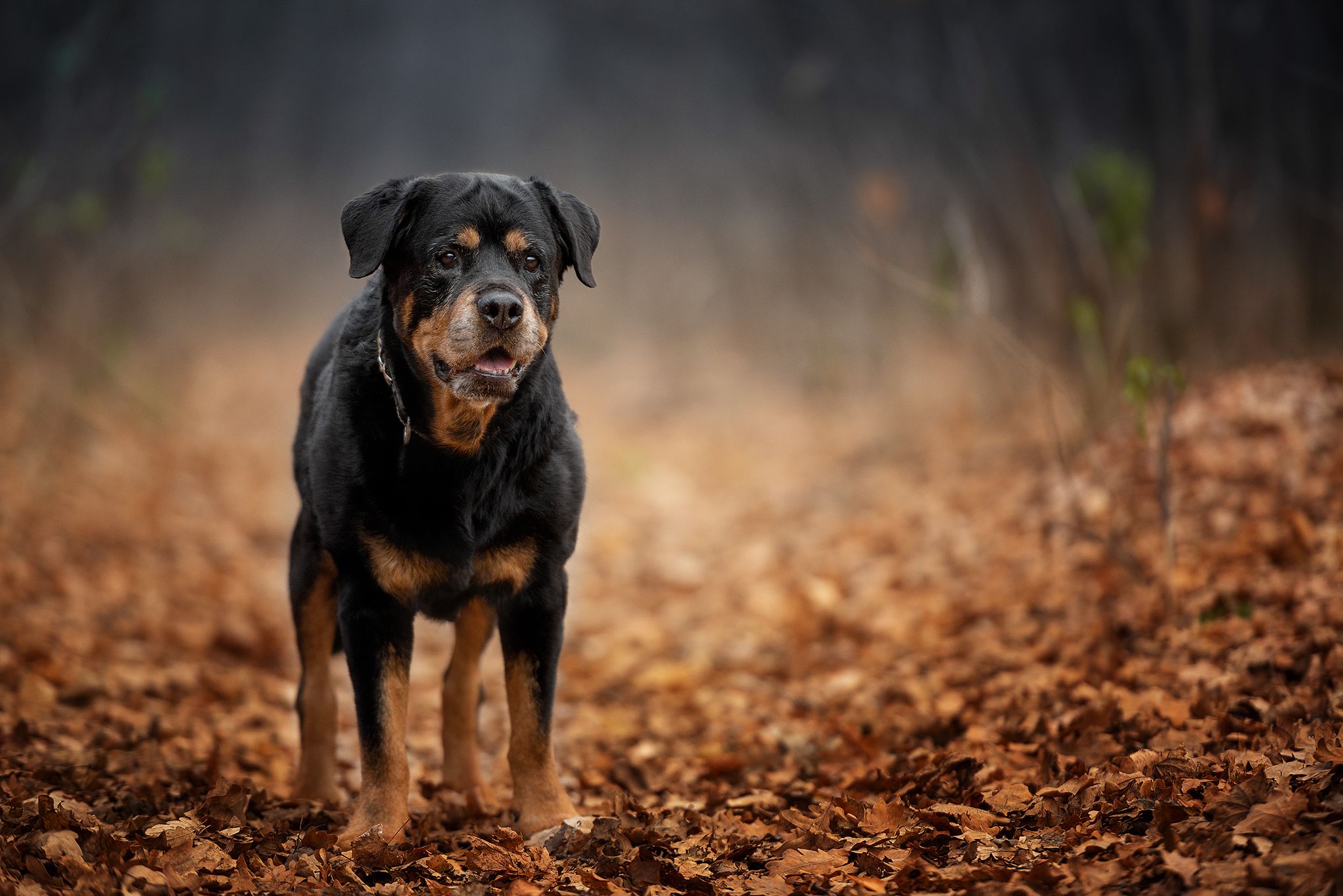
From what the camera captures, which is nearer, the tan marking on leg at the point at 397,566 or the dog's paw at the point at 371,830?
the dog's paw at the point at 371,830

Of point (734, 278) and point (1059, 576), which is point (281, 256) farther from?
point (1059, 576)

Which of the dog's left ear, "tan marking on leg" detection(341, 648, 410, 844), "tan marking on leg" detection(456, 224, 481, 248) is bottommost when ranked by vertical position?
"tan marking on leg" detection(341, 648, 410, 844)

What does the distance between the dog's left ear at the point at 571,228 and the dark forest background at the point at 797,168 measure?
1.31 meters

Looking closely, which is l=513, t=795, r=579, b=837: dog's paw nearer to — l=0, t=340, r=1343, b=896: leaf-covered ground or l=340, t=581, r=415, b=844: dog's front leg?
l=0, t=340, r=1343, b=896: leaf-covered ground

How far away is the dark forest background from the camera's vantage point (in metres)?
8.22

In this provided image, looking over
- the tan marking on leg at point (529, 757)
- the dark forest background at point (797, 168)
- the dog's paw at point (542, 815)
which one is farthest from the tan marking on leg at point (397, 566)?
the dark forest background at point (797, 168)

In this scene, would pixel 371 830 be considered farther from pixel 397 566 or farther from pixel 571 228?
pixel 571 228

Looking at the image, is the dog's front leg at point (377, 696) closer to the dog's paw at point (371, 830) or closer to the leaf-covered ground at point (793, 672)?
the dog's paw at point (371, 830)

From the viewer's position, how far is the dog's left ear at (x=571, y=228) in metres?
3.53

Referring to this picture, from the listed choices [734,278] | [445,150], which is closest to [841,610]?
[734,278]

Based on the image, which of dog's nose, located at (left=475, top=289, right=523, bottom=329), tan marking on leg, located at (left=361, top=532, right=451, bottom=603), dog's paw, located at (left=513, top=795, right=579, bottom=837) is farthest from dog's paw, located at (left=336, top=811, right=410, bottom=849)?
dog's nose, located at (left=475, top=289, right=523, bottom=329)

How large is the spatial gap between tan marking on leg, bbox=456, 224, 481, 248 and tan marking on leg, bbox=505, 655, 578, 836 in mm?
1299

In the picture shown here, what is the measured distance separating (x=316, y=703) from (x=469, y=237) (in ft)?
5.68

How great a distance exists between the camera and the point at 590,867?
2900 mm
